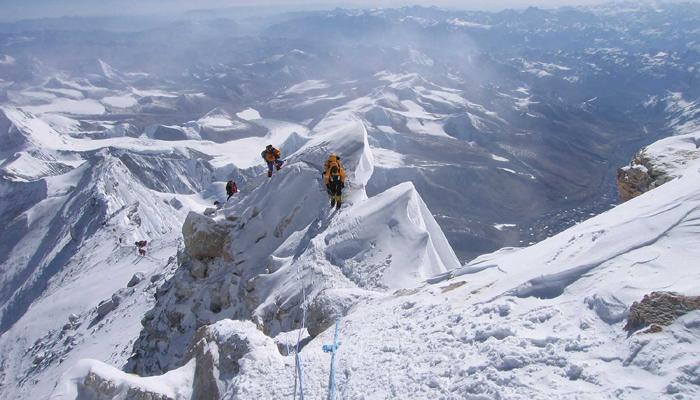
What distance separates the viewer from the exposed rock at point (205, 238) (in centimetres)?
2478

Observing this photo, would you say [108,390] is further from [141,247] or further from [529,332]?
[141,247]

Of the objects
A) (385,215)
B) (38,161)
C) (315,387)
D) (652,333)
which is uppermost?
(652,333)

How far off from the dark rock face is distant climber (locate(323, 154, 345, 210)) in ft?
46.2

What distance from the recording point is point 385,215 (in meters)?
20.0

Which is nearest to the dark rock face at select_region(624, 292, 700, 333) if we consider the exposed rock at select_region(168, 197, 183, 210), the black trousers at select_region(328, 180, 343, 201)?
the black trousers at select_region(328, 180, 343, 201)

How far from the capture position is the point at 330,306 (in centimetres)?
1435

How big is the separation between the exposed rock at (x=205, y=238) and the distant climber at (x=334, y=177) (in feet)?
22.4

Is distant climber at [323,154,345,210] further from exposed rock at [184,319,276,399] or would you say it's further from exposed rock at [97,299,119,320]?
exposed rock at [97,299,119,320]

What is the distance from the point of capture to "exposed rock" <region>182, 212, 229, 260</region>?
24781mm

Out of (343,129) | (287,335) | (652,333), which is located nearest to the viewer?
(652,333)

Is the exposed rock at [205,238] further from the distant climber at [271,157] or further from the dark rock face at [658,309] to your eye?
the dark rock face at [658,309]

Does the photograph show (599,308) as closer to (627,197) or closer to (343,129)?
(627,197)

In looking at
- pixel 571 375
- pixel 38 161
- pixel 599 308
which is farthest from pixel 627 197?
pixel 38 161

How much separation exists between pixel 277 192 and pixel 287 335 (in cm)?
1152
